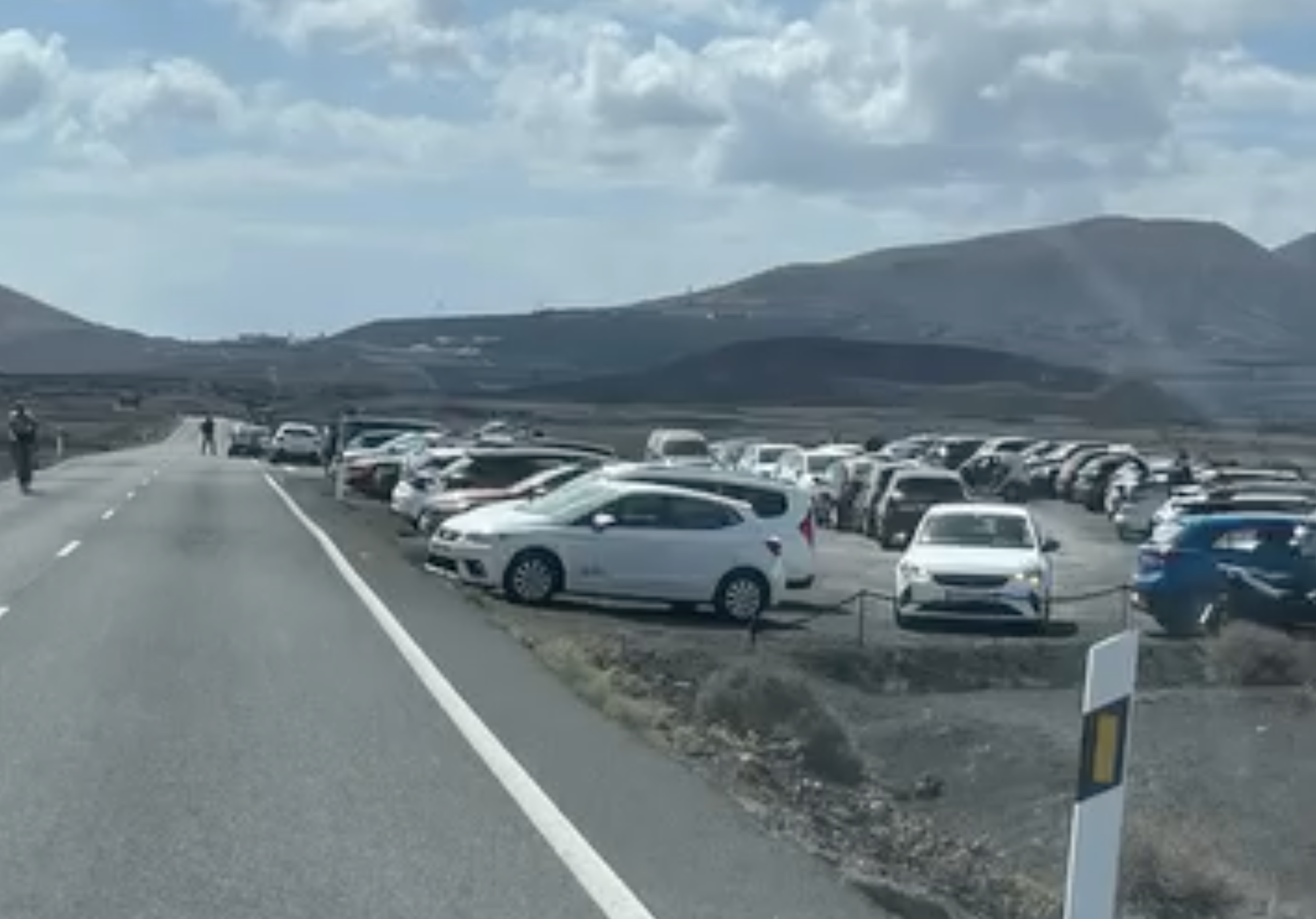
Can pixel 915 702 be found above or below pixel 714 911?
below

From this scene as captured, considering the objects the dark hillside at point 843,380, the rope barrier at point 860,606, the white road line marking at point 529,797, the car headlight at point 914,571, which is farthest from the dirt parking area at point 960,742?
the dark hillside at point 843,380

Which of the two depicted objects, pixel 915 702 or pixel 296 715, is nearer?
pixel 296 715

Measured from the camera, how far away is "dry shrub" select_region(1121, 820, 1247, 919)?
1309cm

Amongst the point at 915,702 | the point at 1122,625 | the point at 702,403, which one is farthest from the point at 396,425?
the point at 702,403

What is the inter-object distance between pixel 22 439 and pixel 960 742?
30832 millimetres

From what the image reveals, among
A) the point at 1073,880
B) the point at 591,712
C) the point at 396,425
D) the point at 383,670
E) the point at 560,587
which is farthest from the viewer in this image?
the point at 396,425

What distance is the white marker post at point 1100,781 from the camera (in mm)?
8547

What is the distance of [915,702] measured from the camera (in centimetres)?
2378

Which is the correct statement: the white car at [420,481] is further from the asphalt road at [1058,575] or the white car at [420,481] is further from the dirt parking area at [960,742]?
the dirt parking area at [960,742]

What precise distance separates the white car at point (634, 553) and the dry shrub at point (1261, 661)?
4989 mm

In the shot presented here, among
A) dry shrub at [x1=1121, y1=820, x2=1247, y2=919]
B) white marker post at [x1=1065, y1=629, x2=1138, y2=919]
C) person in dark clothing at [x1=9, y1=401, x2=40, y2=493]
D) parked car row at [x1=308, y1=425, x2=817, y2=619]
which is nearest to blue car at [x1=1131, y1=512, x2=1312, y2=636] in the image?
parked car row at [x1=308, y1=425, x2=817, y2=619]

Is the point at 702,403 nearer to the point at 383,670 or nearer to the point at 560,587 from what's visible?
the point at 560,587

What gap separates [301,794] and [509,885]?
8.10 ft

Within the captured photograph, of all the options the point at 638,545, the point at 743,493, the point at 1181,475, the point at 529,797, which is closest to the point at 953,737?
the point at 638,545
